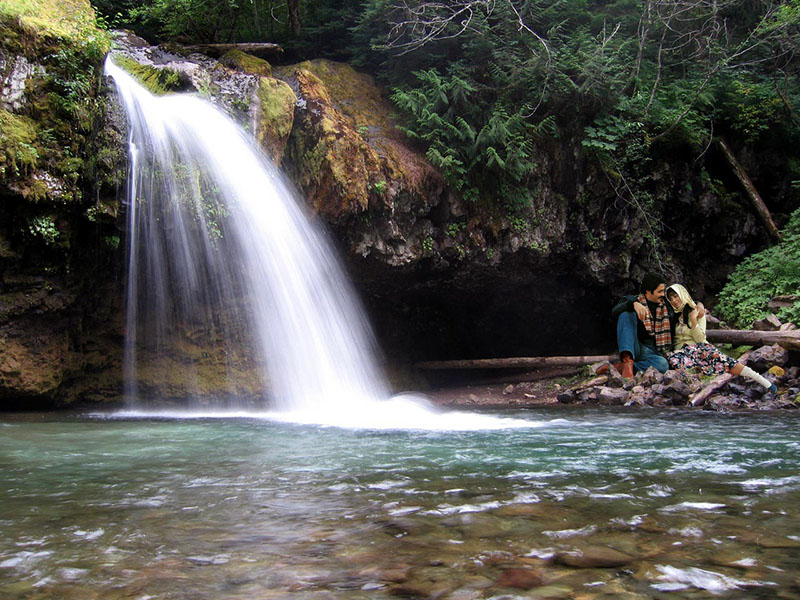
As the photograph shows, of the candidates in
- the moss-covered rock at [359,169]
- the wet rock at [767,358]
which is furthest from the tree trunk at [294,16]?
the wet rock at [767,358]

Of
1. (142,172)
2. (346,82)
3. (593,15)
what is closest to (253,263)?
(142,172)

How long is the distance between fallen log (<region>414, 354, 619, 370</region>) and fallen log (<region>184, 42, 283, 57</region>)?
8177 mm

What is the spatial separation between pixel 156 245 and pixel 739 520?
31.2 ft

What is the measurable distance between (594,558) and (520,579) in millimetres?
385

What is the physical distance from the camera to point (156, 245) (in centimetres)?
1010

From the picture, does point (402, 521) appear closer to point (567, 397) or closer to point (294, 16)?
point (567, 397)

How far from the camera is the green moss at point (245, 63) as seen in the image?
11.4 meters

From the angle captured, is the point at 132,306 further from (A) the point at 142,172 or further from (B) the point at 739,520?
(B) the point at 739,520

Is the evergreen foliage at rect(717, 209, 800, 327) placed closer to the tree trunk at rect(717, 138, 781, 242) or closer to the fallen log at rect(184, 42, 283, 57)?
the tree trunk at rect(717, 138, 781, 242)

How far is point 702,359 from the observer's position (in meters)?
11.1

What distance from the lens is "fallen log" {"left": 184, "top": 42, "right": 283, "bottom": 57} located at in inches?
463

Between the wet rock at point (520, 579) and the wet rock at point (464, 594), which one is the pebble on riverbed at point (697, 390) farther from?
the wet rock at point (464, 594)

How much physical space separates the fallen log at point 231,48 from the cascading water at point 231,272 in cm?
214

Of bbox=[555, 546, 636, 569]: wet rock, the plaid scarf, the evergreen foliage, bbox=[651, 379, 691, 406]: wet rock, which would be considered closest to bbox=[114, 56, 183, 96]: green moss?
the plaid scarf
